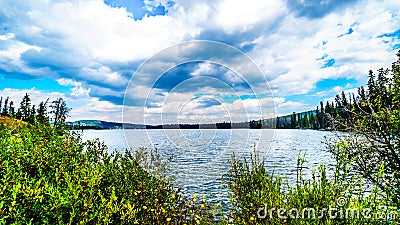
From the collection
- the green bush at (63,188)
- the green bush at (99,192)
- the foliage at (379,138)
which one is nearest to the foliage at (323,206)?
the green bush at (99,192)

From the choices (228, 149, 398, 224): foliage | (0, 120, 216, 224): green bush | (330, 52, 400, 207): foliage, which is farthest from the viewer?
(330, 52, 400, 207): foliage

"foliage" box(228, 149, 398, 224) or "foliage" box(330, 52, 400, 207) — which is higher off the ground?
"foliage" box(330, 52, 400, 207)

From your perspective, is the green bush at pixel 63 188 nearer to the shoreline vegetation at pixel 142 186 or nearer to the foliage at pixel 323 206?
the shoreline vegetation at pixel 142 186

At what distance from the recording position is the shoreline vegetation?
3076 millimetres

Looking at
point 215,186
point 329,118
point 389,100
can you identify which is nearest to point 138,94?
point 329,118

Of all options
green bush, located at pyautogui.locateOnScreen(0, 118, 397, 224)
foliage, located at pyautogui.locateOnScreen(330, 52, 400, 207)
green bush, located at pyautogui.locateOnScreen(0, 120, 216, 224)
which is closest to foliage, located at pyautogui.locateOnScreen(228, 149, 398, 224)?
green bush, located at pyautogui.locateOnScreen(0, 118, 397, 224)

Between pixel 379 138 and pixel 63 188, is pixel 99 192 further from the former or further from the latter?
pixel 379 138

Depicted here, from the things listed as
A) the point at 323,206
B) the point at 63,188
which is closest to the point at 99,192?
the point at 63,188

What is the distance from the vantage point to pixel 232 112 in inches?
391

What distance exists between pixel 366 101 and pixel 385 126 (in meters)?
0.99

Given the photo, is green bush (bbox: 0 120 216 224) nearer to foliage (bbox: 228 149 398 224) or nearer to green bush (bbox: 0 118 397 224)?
green bush (bbox: 0 118 397 224)

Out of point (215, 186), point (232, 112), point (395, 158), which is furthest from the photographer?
point (215, 186)

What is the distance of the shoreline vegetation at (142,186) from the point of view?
3076 mm

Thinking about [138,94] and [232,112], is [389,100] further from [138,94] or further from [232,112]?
[138,94]
